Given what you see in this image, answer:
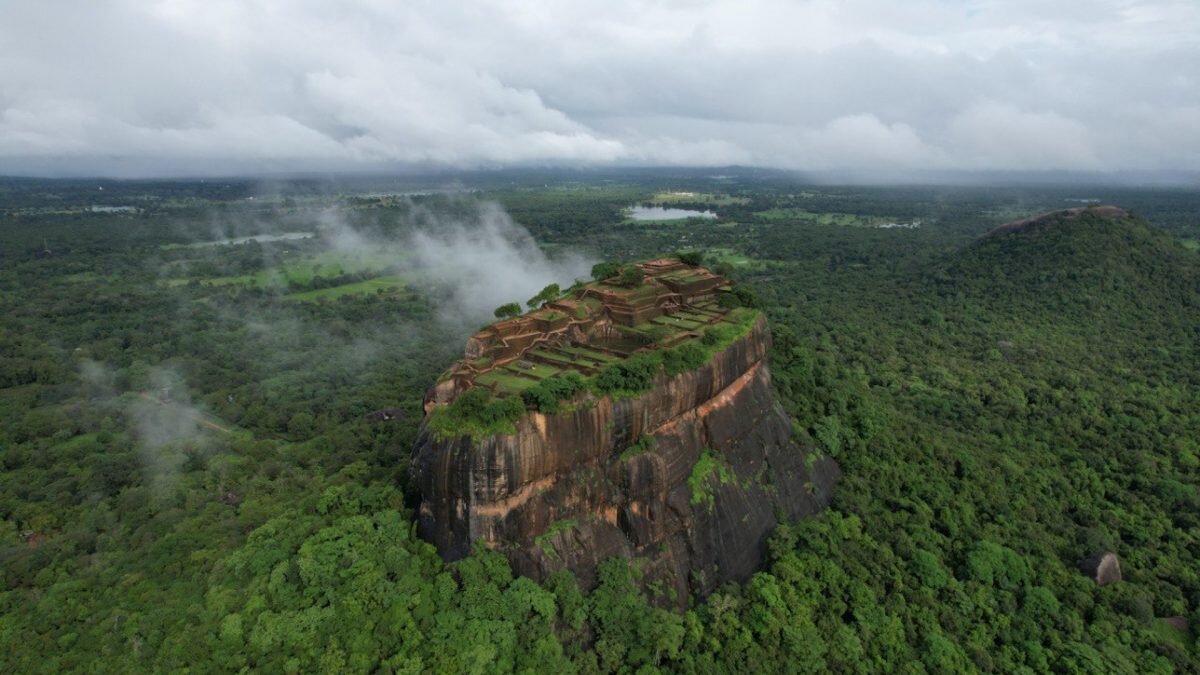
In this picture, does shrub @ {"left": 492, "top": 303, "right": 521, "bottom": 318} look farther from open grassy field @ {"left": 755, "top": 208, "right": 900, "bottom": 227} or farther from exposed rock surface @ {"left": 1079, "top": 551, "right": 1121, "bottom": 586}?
open grassy field @ {"left": 755, "top": 208, "right": 900, "bottom": 227}

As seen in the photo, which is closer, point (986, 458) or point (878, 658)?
point (878, 658)

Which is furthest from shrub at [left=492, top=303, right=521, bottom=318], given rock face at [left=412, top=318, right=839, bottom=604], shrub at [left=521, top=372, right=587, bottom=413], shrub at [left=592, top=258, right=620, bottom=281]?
rock face at [left=412, top=318, right=839, bottom=604]

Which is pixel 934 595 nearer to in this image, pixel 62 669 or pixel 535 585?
pixel 535 585

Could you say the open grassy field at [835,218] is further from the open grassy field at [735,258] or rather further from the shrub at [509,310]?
the shrub at [509,310]

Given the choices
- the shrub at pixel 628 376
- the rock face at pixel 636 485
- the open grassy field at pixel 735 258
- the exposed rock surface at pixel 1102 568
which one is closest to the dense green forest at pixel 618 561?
the exposed rock surface at pixel 1102 568

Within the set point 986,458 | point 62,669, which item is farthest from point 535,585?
point 986,458

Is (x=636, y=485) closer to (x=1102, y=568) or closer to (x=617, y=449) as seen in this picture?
(x=617, y=449)

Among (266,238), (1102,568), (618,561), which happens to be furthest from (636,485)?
(266,238)
